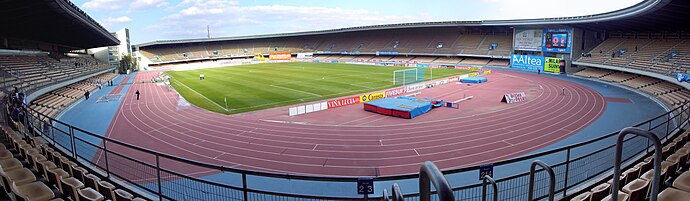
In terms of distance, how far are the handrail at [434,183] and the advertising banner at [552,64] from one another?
5275 centimetres

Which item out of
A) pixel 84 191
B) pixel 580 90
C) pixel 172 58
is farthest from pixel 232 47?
pixel 84 191

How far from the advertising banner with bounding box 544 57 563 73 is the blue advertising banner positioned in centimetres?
76

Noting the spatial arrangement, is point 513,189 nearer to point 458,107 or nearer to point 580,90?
point 458,107

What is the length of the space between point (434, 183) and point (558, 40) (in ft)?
184

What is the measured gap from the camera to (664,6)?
26.7 m

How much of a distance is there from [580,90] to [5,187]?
122 ft

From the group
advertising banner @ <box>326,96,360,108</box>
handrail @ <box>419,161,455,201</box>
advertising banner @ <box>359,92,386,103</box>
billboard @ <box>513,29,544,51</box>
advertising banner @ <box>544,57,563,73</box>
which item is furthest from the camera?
billboard @ <box>513,29,544,51</box>

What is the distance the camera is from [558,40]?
51.0 meters

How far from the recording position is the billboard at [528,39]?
5484 centimetres

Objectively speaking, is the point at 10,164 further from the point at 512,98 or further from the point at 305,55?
the point at 305,55

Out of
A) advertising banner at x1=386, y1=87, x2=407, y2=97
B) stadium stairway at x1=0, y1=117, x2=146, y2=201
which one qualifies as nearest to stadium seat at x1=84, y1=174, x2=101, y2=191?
stadium stairway at x1=0, y1=117, x2=146, y2=201

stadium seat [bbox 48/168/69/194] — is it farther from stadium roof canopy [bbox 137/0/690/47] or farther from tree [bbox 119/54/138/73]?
tree [bbox 119/54/138/73]

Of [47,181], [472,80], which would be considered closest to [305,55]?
[472,80]

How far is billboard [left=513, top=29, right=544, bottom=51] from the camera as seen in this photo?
180ft
